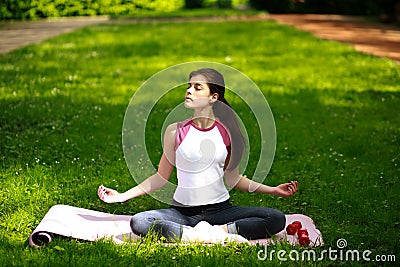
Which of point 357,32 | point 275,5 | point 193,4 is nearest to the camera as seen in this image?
point 357,32

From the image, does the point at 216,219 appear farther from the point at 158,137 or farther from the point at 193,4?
the point at 193,4

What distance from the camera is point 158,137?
6.12 meters

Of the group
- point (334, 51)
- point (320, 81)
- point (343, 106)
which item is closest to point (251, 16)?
point (334, 51)

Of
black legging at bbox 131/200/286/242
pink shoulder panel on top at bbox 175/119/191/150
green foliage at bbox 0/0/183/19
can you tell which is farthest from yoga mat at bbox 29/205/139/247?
green foliage at bbox 0/0/183/19

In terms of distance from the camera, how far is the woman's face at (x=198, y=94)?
3982 mm

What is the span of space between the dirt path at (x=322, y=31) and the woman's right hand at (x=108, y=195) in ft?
25.5

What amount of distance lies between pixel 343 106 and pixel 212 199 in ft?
12.9

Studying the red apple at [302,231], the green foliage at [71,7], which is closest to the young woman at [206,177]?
the red apple at [302,231]

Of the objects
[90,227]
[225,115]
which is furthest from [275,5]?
[90,227]

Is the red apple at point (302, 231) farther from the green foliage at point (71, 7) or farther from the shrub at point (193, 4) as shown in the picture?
the shrub at point (193, 4)

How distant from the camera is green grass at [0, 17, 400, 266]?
3.71m

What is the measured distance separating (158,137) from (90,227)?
2282 mm

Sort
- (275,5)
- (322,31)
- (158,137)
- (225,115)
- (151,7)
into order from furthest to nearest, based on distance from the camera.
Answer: (275,5), (151,7), (322,31), (158,137), (225,115)

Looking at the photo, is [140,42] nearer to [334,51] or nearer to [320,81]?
[334,51]
